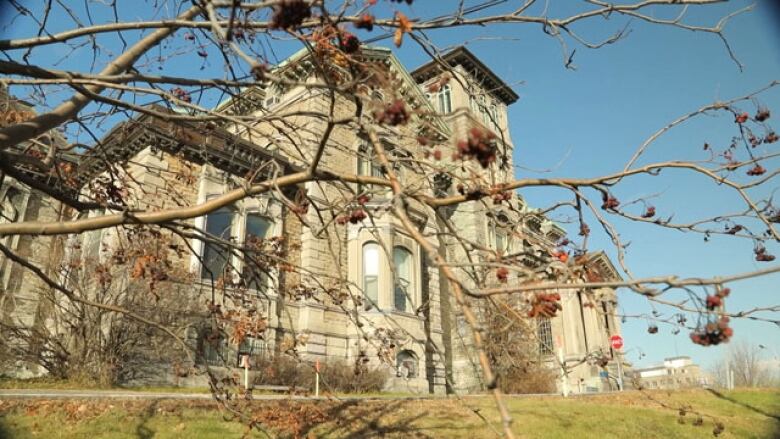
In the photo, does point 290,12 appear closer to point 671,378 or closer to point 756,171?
point 756,171

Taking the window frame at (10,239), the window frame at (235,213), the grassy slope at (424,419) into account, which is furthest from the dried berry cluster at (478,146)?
the window frame at (10,239)

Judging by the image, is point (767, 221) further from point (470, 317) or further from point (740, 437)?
point (740, 437)

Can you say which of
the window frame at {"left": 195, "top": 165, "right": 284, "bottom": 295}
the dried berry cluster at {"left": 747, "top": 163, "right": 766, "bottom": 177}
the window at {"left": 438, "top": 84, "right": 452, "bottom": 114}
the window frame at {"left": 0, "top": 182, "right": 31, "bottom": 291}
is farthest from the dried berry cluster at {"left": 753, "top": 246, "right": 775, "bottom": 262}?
the window at {"left": 438, "top": 84, "right": 452, "bottom": 114}

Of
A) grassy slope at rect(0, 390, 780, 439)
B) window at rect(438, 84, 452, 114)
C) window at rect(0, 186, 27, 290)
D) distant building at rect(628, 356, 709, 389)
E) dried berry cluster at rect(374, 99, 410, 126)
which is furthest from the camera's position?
window at rect(438, 84, 452, 114)

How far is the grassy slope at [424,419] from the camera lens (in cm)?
759

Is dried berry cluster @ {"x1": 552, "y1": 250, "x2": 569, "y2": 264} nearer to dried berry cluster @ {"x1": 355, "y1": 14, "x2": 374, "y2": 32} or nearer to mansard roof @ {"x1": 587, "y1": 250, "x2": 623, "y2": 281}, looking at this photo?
mansard roof @ {"x1": 587, "y1": 250, "x2": 623, "y2": 281}

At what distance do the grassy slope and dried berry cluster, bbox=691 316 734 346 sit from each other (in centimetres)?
586

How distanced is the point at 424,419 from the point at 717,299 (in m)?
9.09

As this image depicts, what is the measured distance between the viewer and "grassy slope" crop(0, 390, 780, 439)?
7.59 metres

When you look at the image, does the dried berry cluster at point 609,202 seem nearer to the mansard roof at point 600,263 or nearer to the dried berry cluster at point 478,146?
the mansard roof at point 600,263

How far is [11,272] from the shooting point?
629 inches

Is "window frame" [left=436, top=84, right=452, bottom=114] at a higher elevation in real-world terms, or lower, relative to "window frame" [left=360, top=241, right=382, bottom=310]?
higher

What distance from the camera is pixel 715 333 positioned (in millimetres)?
2143

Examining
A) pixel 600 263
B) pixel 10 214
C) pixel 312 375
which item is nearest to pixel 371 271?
pixel 312 375
